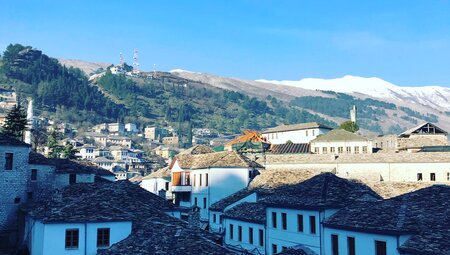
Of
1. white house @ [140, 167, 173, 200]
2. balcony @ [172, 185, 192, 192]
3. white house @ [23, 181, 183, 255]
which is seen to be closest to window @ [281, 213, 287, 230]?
white house @ [23, 181, 183, 255]

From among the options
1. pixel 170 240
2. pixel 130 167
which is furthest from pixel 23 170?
pixel 130 167

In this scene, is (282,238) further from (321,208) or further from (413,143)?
(413,143)

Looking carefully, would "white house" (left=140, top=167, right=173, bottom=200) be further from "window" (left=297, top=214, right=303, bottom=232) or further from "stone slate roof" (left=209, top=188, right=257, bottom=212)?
"window" (left=297, top=214, right=303, bottom=232)

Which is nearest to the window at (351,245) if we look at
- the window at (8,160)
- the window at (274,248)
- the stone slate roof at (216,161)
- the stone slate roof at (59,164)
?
the window at (274,248)

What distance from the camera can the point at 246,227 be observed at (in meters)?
41.5

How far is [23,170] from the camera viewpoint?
39.3 metres

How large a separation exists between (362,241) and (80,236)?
1552 cm

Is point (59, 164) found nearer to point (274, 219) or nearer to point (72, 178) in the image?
point (72, 178)

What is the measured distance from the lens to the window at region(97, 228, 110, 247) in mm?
28250

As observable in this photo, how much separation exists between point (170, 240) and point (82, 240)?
700cm

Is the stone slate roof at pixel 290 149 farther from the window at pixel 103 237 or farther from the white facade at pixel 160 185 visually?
the window at pixel 103 237

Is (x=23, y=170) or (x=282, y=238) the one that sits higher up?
(x=23, y=170)

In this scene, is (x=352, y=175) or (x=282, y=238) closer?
(x=282, y=238)

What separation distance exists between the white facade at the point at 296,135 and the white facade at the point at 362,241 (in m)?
78.1
